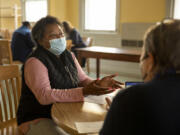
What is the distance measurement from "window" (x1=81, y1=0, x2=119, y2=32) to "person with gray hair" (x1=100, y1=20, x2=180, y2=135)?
191 inches

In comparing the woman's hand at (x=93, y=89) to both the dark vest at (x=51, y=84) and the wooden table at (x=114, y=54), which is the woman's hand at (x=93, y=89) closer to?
the dark vest at (x=51, y=84)

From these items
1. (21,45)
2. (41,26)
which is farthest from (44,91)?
(21,45)

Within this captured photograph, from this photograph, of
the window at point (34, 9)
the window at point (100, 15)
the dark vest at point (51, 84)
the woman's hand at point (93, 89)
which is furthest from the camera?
the window at point (34, 9)

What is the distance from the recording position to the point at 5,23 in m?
9.55

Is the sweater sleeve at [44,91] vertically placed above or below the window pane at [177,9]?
below

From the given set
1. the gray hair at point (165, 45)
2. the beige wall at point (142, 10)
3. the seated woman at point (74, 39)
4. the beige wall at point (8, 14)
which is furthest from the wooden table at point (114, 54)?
the beige wall at point (8, 14)

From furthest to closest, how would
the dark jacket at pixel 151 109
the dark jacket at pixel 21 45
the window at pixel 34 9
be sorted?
the window at pixel 34 9
the dark jacket at pixel 21 45
the dark jacket at pixel 151 109

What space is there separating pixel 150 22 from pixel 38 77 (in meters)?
3.96

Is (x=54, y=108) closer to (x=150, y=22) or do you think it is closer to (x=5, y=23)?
(x=150, y=22)

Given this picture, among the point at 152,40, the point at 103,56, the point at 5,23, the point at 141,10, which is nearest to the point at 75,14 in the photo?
the point at 141,10

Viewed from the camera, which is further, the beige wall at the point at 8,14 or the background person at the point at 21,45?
the beige wall at the point at 8,14

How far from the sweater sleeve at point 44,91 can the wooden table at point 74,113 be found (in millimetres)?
41

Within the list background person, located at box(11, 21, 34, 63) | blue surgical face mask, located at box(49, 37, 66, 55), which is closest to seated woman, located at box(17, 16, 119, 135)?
blue surgical face mask, located at box(49, 37, 66, 55)

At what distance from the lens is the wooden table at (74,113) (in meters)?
1.12
